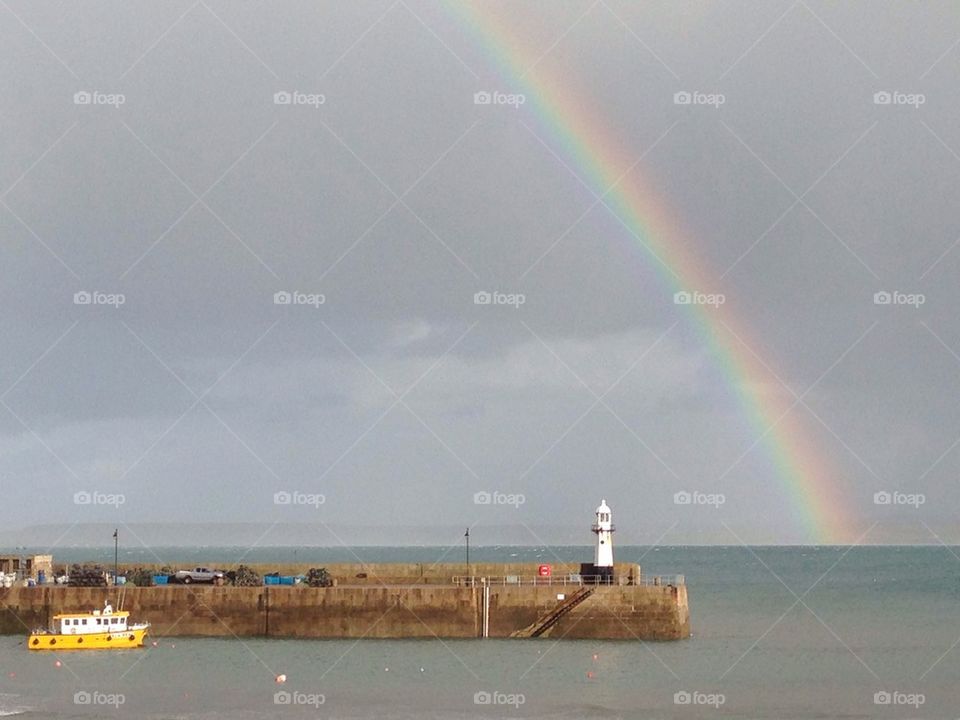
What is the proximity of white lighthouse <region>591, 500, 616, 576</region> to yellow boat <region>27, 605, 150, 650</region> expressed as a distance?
23.5 metres

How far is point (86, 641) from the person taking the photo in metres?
68.7

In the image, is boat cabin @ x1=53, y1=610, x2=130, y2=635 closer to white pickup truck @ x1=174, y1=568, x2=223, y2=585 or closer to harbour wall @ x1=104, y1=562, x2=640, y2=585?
white pickup truck @ x1=174, y1=568, x2=223, y2=585

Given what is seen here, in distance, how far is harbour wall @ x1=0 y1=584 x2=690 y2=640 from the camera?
6944 cm

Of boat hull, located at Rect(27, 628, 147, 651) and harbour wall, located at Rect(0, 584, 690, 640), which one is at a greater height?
harbour wall, located at Rect(0, 584, 690, 640)

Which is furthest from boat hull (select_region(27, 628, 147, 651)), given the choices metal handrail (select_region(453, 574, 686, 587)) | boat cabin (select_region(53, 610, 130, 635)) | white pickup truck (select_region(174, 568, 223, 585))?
metal handrail (select_region(453, 574, 686, 587))

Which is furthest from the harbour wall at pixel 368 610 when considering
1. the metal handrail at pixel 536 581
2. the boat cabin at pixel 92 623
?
the boat cabin at pixel 92 623

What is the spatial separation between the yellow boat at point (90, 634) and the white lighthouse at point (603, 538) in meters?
23.5

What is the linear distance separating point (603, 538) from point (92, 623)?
26190 millimetres

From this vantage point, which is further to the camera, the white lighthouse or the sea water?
the white lighthouse

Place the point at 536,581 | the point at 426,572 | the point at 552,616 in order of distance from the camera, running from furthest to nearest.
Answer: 1. the point at 426,572
2. the point at 536,581
3. the point at 552,616

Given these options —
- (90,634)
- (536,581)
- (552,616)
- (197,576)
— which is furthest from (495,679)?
(197,576)

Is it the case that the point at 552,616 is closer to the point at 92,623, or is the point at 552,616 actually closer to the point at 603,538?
the point at 603,538

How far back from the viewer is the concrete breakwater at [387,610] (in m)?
69.4

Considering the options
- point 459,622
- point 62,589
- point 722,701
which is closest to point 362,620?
point 459,622
